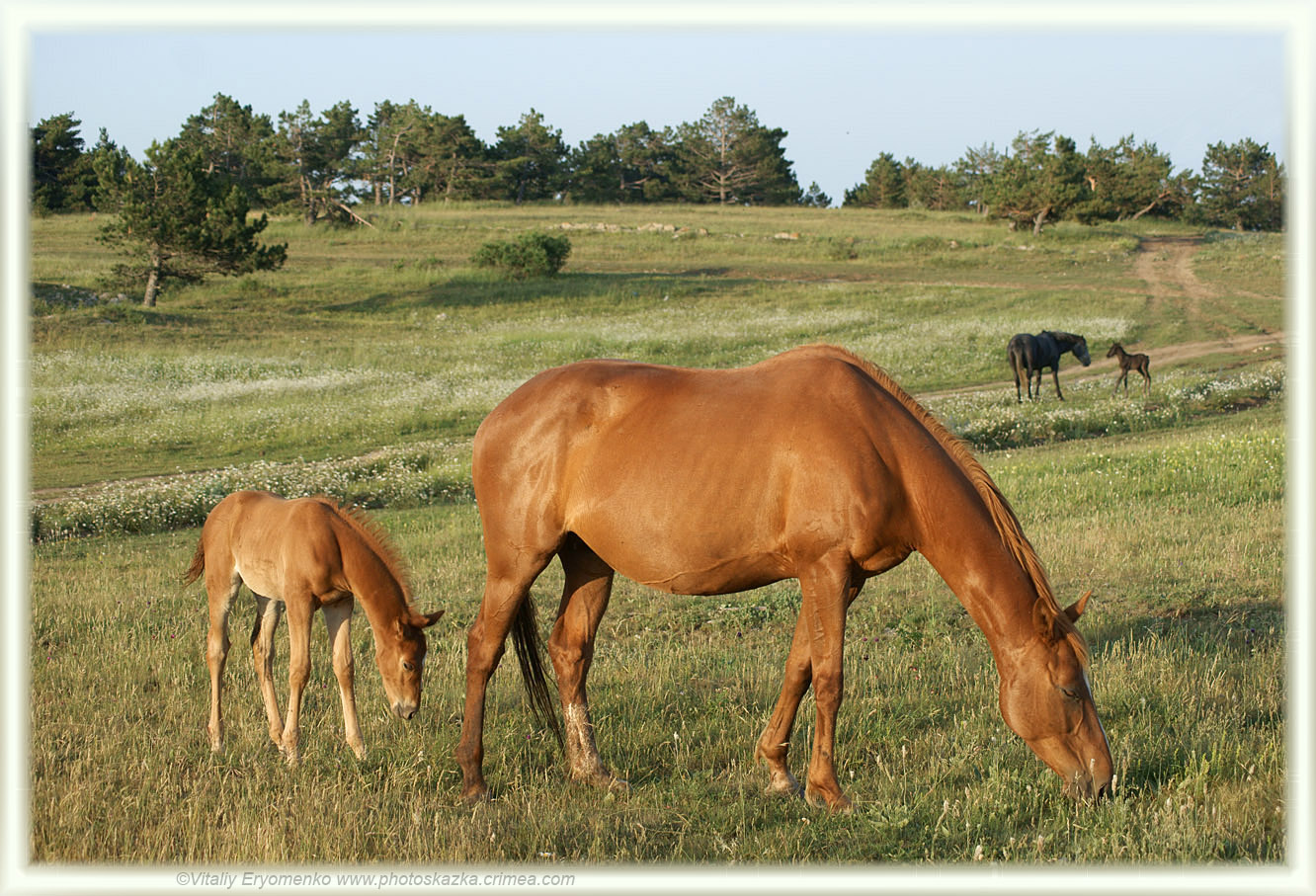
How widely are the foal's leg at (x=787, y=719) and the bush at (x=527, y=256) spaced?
42.4 meters

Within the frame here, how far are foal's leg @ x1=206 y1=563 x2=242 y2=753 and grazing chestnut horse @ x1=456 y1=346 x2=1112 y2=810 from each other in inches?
68.5

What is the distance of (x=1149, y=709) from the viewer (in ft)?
20.7

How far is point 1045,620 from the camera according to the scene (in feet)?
16.2

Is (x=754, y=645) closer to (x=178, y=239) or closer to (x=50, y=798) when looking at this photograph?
(x=50, y=798)

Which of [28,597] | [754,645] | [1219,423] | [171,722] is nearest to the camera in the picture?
[171,722]

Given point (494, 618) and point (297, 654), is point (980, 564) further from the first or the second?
point (297, 654)

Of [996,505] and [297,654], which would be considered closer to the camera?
[996,505]

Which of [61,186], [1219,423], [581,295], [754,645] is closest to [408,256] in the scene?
[581,295]

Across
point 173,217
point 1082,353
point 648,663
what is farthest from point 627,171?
point 648,663

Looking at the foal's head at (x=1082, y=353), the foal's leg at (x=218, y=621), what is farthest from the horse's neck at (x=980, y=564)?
the foal's head at (x=1082, y=353)

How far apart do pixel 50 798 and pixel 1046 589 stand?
5196mm

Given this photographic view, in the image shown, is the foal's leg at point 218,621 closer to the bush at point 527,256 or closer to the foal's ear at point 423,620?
the foal's ear at point 423,620

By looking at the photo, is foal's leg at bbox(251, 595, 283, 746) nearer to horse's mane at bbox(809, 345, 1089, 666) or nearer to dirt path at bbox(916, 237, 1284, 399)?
horse's mane at bbox(809, 345, 1089, 666)

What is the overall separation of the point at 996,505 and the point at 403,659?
139 inches
